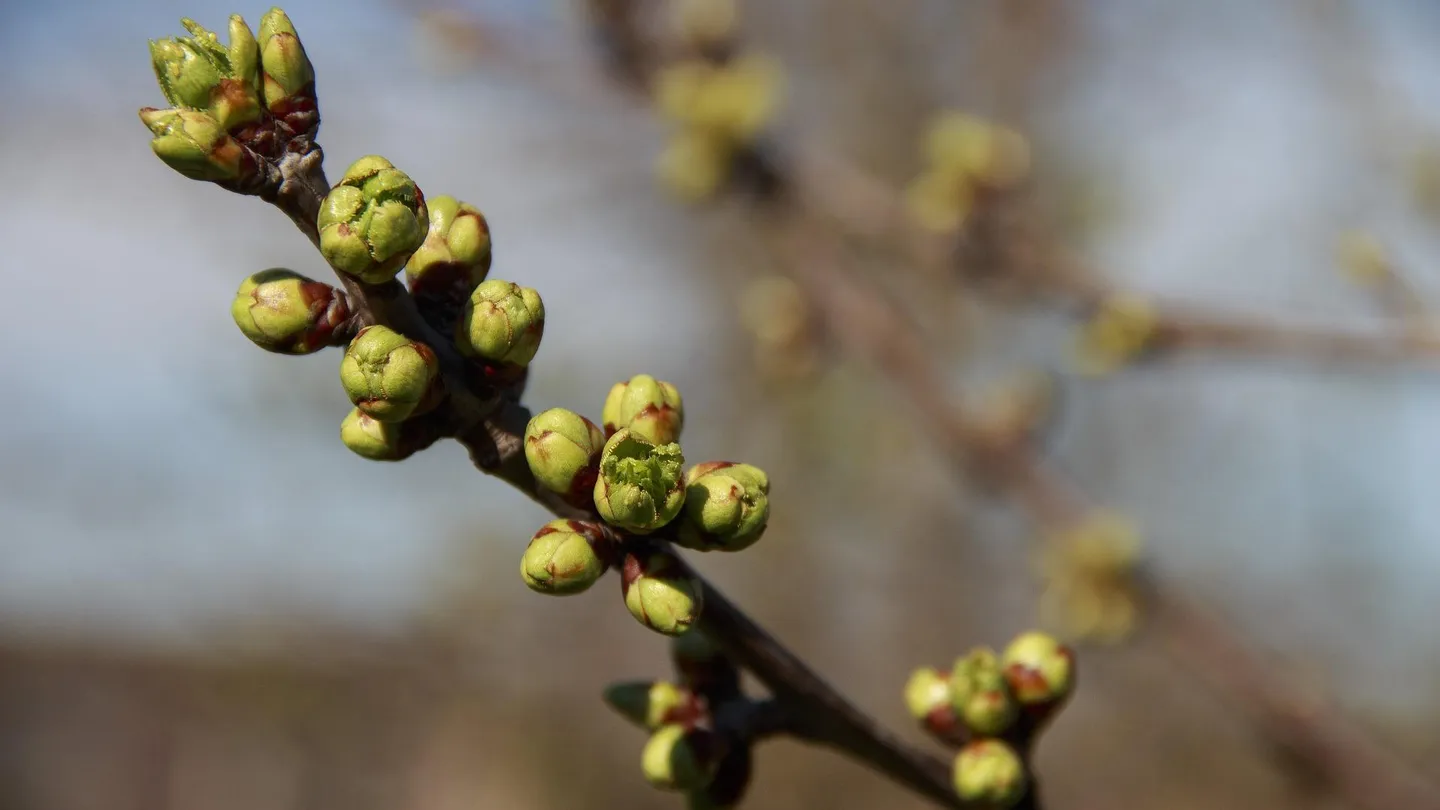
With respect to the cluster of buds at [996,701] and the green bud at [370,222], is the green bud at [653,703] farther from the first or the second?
the green bud at [370,222]

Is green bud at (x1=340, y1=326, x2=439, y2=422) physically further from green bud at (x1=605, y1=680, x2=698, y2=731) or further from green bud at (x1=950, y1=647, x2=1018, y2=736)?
green bud at (x1=950, y1=647, x2=1018, y2=736)

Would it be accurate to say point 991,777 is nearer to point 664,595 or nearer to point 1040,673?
point 1040,673

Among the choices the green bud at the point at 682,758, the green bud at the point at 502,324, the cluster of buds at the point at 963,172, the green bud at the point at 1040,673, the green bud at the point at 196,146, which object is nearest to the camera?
the green bud at the point at 196,146

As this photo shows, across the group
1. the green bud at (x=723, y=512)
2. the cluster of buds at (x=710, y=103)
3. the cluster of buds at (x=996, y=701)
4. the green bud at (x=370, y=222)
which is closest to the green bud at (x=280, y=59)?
the green bud at (x=370, y=222)

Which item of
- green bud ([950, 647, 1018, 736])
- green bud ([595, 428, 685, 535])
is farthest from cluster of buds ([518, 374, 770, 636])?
green bud ([950, 647, 1018, 736])

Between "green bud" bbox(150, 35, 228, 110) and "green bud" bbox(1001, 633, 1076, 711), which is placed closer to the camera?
"green bud" bbox(150, 35, 228, 110)

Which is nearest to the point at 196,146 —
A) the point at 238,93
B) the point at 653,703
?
the point at 238,93
